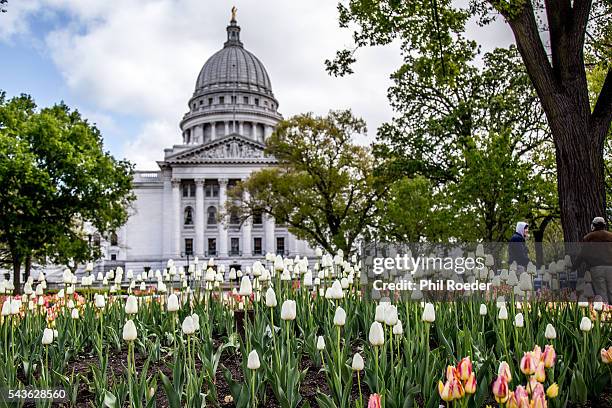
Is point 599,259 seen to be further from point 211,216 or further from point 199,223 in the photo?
point 211,216

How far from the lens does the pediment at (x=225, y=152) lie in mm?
68188

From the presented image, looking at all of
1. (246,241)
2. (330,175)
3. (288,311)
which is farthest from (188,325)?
(246,241)

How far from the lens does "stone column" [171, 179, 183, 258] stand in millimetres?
68625

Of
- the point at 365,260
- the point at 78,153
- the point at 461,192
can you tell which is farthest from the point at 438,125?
the point at 365,260

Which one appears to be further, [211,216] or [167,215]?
[211,216]

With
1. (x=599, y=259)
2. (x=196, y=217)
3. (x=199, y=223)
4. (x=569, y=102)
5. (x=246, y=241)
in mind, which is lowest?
(x=599, y=259)

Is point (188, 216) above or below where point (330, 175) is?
above

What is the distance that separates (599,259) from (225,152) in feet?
210

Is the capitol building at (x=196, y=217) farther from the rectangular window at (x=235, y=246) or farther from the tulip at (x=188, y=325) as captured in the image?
the tulip at (x=188, y=325)

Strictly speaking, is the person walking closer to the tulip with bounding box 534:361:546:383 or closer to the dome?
the tulip with bounding box 534:361:546:383

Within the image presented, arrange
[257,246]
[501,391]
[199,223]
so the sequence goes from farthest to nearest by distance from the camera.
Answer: [257,246], [199,223], [501,391]

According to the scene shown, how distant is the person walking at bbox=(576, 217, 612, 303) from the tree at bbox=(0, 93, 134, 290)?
1922 centimetres

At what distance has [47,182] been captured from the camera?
21.6 m

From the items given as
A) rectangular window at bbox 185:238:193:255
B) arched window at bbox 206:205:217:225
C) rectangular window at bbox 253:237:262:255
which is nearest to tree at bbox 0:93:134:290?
rectangular window at bbox 185:238:193:255
